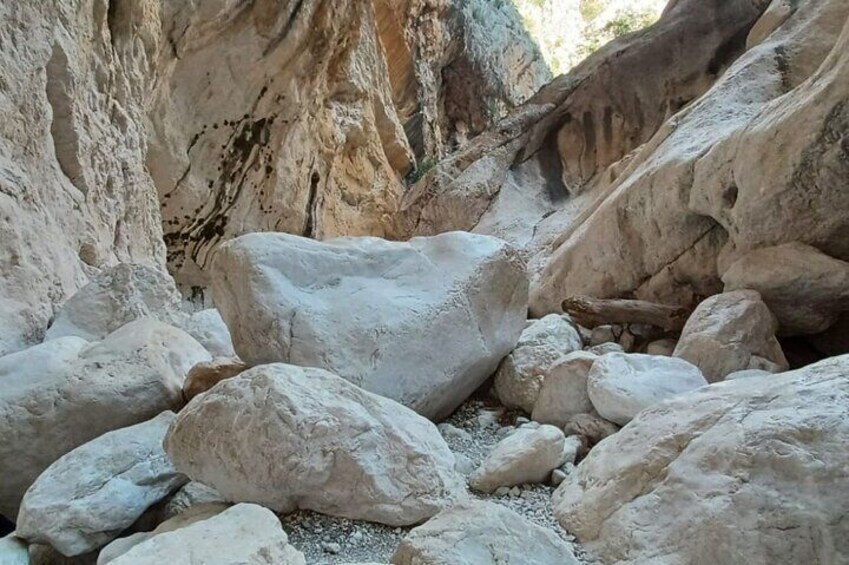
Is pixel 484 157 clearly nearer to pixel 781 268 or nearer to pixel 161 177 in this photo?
pixel 161 177

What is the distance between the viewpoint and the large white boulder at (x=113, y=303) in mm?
2830

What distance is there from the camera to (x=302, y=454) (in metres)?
1.62

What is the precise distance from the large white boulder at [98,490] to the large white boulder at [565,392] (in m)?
1.40

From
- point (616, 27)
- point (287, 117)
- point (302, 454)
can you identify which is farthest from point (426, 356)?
point (616, 27)

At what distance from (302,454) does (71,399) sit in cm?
101

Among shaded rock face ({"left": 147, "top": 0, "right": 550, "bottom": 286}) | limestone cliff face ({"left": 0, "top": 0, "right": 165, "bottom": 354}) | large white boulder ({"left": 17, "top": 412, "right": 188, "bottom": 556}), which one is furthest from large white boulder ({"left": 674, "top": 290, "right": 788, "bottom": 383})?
shaded rock face ({"left": 147, "top": 0, "right": 550, "bottom": 286})

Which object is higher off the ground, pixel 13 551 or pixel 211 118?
pixel 211 118

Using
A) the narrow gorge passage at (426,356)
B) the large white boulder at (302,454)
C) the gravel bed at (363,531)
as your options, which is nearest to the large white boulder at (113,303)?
the narrow gorge passage at (426,356)

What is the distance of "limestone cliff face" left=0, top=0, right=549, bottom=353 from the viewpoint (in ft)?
9.95

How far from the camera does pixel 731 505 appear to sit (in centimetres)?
133

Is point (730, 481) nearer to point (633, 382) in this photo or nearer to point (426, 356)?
point (633, 382)

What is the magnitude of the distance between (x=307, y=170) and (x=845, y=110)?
6451 millimetres

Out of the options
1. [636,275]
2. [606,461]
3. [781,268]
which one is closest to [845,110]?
[781,268]

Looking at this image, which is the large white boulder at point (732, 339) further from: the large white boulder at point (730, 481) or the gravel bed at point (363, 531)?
the gravel bed at point (363, 531)
